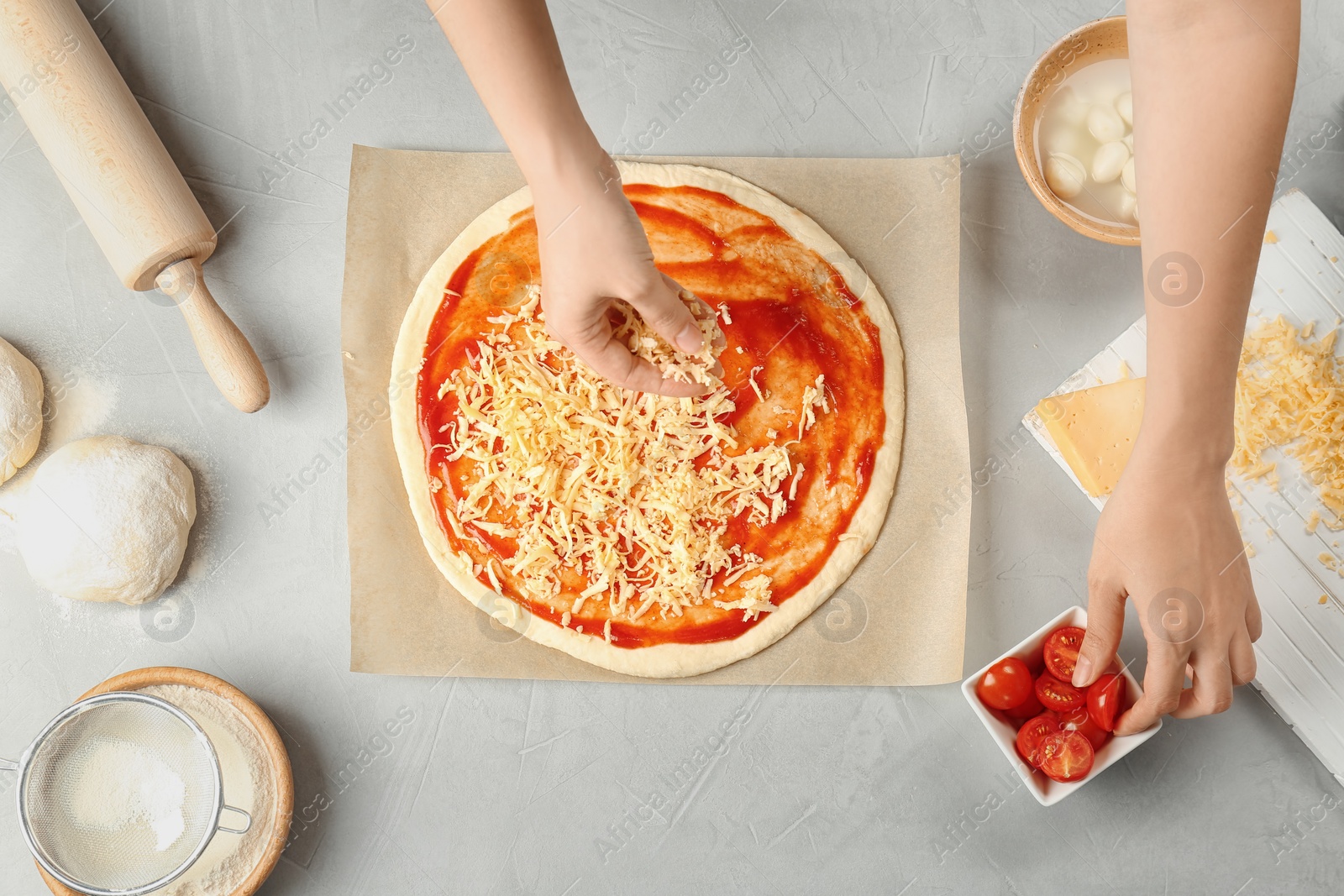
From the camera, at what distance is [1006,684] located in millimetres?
2387

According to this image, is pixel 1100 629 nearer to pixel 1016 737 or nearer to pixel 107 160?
pixel 1016 737

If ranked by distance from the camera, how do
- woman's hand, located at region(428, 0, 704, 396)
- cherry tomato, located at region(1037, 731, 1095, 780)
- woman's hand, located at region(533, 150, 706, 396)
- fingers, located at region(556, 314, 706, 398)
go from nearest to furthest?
woman's hand, located at region(428, 0, 704, 396) → woman's hand, located at region(533, 150, 706, 396) → fingers, located at region(556, 314, 706, 398) → cherry tomato, located at region(1037, 731, 1095, 780)

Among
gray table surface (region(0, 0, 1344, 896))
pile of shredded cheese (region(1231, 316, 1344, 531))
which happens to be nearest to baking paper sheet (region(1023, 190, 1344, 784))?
pile of shredded cheese (region(1231, 316, 1344, 531))

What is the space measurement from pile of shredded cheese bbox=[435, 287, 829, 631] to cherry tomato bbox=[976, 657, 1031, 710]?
0.65 metres

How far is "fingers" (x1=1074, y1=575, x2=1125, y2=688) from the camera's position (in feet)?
6.78

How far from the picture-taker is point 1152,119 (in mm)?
1864

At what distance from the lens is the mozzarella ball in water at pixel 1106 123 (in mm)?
2604

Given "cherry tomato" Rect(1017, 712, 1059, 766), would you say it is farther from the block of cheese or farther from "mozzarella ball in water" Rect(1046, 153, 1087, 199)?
"mozzarella ball in water" Rect(1046, 153, 1087, 199)

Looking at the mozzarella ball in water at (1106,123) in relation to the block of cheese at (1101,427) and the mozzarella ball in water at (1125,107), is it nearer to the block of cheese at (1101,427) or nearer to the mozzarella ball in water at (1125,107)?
the mozzarella ball in water at (1125,107)

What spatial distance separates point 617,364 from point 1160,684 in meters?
1.52

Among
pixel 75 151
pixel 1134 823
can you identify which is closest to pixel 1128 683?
pixel 1134 823

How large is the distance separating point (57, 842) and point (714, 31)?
10.4ft

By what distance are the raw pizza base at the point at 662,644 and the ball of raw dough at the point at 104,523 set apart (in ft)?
2.33

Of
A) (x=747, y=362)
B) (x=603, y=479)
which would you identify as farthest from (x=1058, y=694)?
(x=603, y=479)
